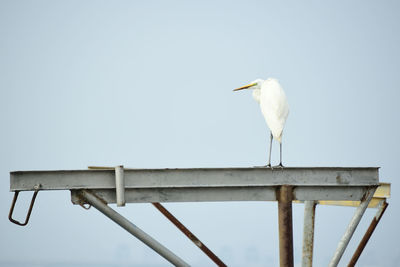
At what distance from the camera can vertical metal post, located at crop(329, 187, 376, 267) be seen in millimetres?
8562

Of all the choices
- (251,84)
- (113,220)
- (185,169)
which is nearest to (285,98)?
(251,84)

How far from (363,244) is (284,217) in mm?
2910

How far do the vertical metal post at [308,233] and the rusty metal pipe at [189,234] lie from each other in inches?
69.0

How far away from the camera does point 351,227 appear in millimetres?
8992

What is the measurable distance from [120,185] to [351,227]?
3498 millimetres

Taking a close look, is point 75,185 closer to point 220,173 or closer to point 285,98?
point 220,173

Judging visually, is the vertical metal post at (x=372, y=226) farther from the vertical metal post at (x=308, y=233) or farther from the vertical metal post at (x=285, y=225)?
the vertical metal post at (x=285, y=225)

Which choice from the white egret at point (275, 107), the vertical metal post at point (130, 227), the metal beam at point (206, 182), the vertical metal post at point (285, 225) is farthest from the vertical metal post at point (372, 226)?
the vertical metal post at point (130, 227)

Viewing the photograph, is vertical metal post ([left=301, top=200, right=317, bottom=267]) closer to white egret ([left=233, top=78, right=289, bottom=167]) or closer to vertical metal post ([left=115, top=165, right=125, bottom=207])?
white egret ([left=233, top=78, right=289, bottom=167])

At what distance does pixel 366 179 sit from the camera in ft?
27.7

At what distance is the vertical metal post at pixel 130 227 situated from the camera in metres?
7.75

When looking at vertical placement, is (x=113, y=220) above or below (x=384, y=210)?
below

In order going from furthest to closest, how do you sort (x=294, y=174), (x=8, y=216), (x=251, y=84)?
(x=251, y=84)
(x=294, y=174)
(x=8, y=216)

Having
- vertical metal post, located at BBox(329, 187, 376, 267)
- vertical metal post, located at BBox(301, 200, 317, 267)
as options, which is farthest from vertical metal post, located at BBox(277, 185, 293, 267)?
vertical metal post, located at BBox(301, 200, 317, 267)
